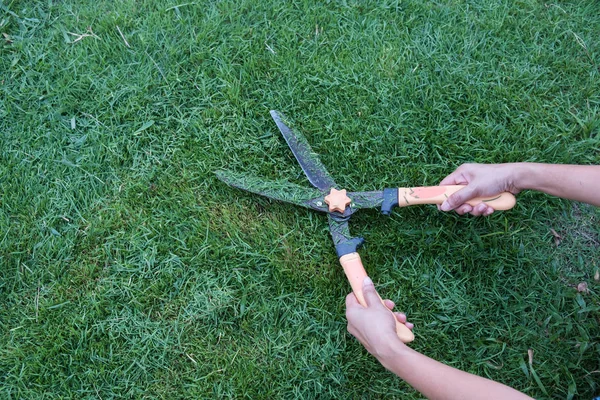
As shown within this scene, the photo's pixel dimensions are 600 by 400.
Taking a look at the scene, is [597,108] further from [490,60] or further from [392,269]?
[392,269]

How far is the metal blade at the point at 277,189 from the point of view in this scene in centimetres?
238

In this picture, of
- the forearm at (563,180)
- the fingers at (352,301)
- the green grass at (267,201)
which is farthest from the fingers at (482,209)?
the fingers at (352,301)

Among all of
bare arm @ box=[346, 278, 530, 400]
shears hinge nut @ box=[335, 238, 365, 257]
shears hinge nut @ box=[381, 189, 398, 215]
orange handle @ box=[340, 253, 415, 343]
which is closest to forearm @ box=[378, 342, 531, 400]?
bare arm @ box=[346, 278, 530, 400]

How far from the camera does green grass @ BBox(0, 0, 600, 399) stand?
2365 mm

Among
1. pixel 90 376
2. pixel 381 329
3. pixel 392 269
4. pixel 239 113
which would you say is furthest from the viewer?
pixel 239 113

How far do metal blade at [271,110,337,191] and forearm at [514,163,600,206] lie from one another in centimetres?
85

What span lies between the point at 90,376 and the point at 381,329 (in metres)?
1.40

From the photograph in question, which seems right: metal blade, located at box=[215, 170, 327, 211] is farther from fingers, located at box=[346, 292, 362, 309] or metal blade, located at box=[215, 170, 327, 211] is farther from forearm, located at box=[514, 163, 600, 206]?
forearm, located at box=[514, 163, 600, 206]

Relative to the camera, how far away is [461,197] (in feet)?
7.02

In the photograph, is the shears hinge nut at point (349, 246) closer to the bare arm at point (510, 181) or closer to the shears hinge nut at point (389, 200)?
the shears hinge nut at point (389, 200)

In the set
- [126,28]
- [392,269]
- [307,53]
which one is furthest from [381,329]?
[126,28]

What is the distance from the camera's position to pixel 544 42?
9.21ft

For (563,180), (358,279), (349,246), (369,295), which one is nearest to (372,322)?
(369,295)

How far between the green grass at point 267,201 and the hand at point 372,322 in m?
0.39
